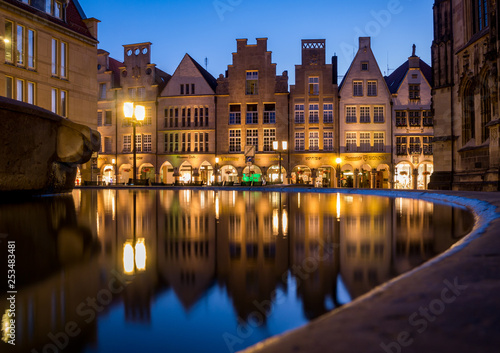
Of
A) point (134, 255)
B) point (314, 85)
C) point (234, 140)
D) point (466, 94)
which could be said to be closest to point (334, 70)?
point (314, 85)

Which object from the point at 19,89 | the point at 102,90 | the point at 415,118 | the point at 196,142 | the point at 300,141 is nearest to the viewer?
the point at 19,89

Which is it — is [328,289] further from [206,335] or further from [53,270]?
[53,270]

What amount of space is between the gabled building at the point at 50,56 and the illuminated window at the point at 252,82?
18918 millimetres

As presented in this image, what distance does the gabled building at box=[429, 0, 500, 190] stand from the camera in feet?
58.6

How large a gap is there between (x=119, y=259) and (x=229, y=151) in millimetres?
41694

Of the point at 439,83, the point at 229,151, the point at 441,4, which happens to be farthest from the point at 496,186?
the point at 229,151

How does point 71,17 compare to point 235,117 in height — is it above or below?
above

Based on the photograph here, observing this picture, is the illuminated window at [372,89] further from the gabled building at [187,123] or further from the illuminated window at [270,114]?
the gabled building at [187,123]

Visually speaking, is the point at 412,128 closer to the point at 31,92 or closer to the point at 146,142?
the point at 146,142

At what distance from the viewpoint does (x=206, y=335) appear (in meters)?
1.26

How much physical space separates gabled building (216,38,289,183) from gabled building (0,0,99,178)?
1764 cm

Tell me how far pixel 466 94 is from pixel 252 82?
25.9m

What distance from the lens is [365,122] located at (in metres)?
43.2

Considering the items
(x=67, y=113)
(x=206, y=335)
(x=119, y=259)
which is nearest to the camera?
(x=206, y=335)
